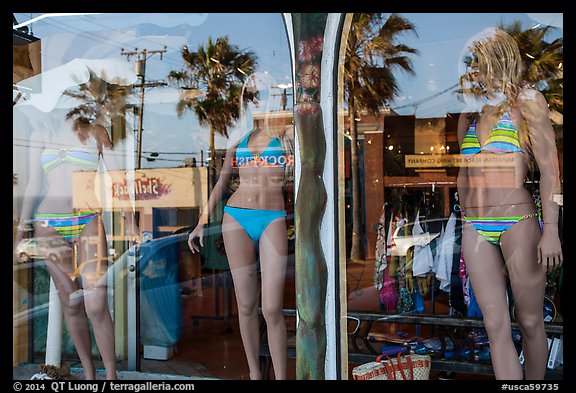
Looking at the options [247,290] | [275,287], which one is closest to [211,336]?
[247,290]

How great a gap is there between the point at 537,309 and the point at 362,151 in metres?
3.10

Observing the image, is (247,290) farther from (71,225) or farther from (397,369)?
(71,225)

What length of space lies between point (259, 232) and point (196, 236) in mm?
643

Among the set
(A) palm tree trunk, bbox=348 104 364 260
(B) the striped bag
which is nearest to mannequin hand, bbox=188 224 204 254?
(A) palm tree trunk, bbox=348 104 364 260

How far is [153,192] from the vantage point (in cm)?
399

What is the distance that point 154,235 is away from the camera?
403 cm

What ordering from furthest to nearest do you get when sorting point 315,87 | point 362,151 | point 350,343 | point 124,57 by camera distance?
point 362,151
point 124,57
point 350,343
point 315,87

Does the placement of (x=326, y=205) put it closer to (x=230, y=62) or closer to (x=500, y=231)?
(x=500, y=231)

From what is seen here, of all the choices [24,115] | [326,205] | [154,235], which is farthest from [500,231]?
[24,115]

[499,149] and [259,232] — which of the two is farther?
[259,232]

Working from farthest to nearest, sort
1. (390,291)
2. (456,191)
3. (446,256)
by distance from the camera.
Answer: (390,291)
(446,256)
(456,191)

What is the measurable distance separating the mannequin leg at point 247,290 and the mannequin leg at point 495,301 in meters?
1.22

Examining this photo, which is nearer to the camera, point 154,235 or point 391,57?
point 154,235

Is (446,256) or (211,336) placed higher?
(446,256)
